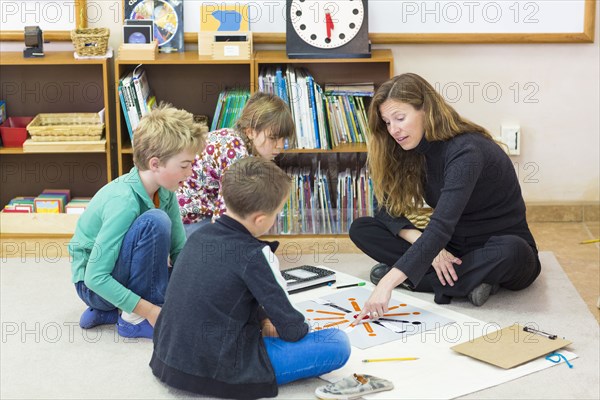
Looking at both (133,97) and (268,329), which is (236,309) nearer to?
(268,329)

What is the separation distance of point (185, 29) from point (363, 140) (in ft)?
2.70

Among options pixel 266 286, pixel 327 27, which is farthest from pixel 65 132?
pixel 266 286

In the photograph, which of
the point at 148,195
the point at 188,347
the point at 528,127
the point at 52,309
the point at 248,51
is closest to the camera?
the point at 188,347

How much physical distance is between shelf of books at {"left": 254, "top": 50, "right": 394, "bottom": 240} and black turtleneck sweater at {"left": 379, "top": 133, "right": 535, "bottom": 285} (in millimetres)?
576

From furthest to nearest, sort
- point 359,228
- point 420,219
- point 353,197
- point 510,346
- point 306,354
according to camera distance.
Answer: point 353,197 → point 420,219 → point 359,228 → point 510,346 → point 306,354

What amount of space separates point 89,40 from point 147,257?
1.27m

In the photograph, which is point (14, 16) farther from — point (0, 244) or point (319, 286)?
point (319, 286)

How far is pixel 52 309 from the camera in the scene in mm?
2697

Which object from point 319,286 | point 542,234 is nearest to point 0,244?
point 319,286

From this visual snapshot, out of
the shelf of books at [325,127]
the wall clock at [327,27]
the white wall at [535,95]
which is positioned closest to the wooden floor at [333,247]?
the shelf of books at [325,127]

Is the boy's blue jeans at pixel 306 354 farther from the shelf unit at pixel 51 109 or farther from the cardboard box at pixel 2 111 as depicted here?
the cardboard box at pixel 2 111

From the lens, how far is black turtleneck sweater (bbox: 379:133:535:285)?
2.45 metres

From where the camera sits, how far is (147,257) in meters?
2.36

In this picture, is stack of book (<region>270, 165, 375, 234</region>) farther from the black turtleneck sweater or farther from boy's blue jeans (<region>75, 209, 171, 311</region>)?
boy's blue jeans (<region>75, 209, 171, 311</region>)
